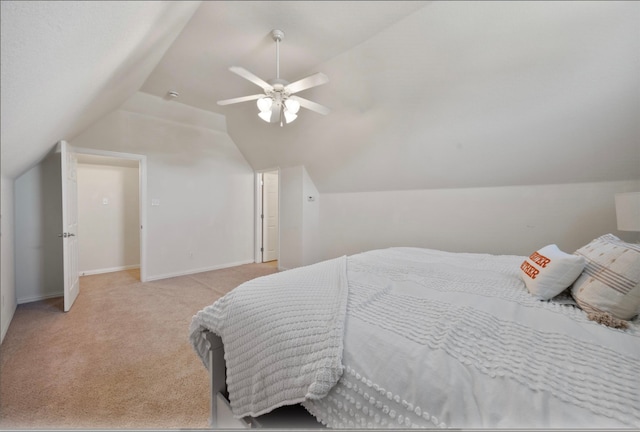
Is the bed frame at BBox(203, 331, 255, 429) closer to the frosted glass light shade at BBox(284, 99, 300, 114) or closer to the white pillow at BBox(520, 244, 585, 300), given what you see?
the white pillow at BBox(520, 244, 585, 300)

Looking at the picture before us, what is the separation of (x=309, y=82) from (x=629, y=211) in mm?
2474

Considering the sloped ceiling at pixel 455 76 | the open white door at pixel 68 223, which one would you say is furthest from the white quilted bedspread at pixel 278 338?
the open white door at pixel 68 223

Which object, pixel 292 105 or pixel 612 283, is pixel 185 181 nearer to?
pixel 292 105

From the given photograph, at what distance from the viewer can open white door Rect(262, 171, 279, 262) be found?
5377 millimetres

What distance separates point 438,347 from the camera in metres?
0.77

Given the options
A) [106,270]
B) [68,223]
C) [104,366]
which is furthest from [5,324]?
[106,270]

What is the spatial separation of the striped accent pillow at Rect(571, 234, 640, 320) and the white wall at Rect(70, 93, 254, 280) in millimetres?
4622

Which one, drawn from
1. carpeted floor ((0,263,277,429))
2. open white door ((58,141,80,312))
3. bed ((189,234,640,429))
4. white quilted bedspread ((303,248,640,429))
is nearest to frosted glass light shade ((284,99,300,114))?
bed ((189,234,640,429))

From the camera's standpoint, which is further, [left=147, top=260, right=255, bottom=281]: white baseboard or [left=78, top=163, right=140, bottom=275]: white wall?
[left=78, top=163, right=140, bottom=275]: white wall

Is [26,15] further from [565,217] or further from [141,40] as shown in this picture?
[565,217]

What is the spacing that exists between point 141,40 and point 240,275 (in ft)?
10.9

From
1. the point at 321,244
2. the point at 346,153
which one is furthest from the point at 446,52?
the point at 321,244

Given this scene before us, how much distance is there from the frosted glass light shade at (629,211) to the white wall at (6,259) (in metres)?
4.87

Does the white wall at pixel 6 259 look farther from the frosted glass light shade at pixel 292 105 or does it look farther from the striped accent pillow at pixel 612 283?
the striped accent pillow at pixel 612 283
